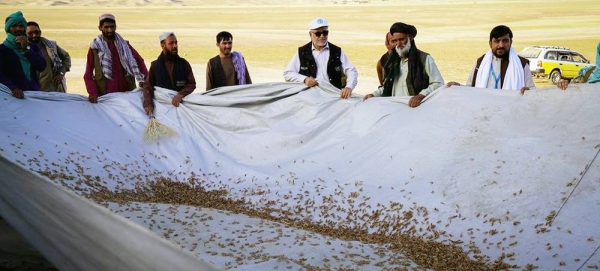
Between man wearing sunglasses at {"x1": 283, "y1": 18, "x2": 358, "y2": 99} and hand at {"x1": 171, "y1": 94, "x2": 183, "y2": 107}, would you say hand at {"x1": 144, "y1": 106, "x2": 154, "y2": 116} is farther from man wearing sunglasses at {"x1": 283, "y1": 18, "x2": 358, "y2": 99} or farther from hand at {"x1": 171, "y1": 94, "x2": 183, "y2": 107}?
man wearing sunglasses at {"x1": 283, "y1": 18, "x2": 358, "y2": 99}

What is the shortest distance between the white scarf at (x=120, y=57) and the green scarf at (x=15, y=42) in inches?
26.6

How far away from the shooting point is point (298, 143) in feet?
19.3

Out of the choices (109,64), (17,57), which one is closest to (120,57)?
(109,64)

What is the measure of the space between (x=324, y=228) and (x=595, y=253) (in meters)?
1.81

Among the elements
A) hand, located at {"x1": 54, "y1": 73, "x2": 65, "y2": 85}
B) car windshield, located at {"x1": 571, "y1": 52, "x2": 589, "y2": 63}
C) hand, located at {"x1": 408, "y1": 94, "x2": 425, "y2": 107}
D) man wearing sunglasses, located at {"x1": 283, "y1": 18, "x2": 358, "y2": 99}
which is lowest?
car windshield, located at {"x1": 571, "y1": 52, "x2": 589, "y2": 63}

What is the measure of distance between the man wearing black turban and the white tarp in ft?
1.88

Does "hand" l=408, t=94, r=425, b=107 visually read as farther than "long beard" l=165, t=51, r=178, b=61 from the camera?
No

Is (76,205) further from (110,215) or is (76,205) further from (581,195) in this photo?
(581,195)

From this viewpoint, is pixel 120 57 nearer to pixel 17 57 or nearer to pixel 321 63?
pixel 17 57

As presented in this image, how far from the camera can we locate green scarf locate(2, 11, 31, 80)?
659 centimetres

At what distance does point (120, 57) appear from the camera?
693 centimetres

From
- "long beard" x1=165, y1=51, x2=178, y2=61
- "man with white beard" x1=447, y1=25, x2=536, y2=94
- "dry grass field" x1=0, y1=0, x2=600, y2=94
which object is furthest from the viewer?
"dry grass field" x1=0, y1=0, x2=600, y2=94

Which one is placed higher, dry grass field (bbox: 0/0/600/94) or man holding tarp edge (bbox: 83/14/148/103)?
man holding tarp edge (bbox: 83/14/148/103)

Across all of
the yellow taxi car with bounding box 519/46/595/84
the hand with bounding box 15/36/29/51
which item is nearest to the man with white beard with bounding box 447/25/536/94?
the hand with bounding box 15/36/29/51
